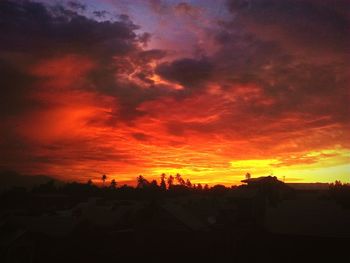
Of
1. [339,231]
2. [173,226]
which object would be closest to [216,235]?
[173,226]

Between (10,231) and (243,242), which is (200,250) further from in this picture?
(10,231)

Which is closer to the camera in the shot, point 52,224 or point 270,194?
point 52,224

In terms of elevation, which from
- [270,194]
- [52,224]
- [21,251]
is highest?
[270,194]

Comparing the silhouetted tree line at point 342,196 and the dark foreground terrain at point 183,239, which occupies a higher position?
the silhouetted tree line at point 342,196

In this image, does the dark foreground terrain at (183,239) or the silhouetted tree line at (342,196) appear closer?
the dark foreground terrain at (183,239)

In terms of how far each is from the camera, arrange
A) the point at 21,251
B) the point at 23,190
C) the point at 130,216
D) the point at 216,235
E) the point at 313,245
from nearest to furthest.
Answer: the point at 313,245 < the point at 21,251 < the point at 216,235 < the point at 130,216 < the point at 23,190

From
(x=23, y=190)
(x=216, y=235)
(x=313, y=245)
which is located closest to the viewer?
(x=313, y=245)

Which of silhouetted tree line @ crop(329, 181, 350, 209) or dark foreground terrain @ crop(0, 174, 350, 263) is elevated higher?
silhouetted tree line @ crop(329, 181, 350, 209)

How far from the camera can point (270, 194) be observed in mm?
61312

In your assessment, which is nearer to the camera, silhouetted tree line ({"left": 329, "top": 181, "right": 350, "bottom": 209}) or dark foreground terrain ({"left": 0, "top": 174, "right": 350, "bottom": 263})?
dark foreground terrain ({"left": 0, "top": 174, "right": 350, "bottom": 263})

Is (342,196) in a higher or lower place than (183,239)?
higher

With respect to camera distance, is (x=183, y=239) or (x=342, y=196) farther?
(x=342, y=196)

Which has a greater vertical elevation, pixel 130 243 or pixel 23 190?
pixel 23 190

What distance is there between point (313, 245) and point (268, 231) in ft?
14.6
